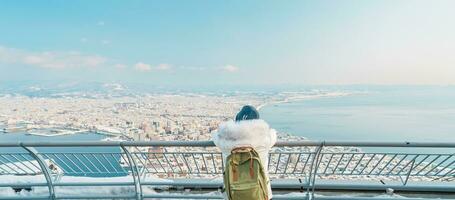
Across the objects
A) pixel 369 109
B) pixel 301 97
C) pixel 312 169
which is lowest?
pixel 312 169

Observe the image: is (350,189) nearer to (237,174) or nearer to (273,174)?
(273,174)

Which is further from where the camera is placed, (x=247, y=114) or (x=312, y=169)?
(x=312, y=169)

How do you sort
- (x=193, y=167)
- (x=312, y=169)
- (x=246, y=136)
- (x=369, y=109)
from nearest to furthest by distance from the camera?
1. (x=246, y=136)
2. (x=312, y=169)
3. (x=193, y=167)
4. (x=369, y=109)

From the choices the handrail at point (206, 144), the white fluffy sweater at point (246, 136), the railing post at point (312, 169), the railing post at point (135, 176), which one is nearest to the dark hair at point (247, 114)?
the white fluffy sweater at point (246, 136)

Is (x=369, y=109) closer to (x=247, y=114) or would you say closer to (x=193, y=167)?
(x=193, y=167)

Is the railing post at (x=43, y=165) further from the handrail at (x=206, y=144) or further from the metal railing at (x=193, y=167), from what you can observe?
the handrail at (x=206, y=144)

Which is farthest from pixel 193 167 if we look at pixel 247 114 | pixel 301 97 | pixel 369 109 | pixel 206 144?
pixel 369 109

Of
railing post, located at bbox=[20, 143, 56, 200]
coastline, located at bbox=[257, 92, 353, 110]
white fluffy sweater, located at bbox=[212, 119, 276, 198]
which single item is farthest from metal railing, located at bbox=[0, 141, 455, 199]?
coastline, located at bbox=[257, 92, 353, 110]
